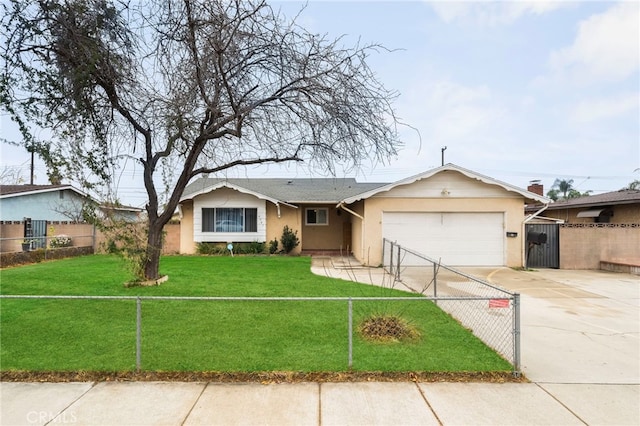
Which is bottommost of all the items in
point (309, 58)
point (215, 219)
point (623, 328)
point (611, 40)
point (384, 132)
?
point (623, 328)

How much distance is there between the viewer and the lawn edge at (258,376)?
157 inches

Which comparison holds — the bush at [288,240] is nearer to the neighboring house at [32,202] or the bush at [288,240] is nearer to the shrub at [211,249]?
the shrub at [211,249]

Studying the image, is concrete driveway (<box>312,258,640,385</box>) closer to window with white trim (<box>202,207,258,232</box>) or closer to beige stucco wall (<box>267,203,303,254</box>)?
beige stucco wall (<box>267,203,303,254</box>)

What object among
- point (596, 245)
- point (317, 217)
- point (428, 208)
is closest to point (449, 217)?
point (428, 208)

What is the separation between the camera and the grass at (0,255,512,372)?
4.32m

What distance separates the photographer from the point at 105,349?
4.76m

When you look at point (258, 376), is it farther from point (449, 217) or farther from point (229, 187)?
point (229, 187)

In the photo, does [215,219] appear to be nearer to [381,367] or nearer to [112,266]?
[112,266]

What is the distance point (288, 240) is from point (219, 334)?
10856mm

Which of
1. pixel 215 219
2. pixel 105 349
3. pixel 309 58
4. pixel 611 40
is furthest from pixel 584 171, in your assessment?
pixel 105 349

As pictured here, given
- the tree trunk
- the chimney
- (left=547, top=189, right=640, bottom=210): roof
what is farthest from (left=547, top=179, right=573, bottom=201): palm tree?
the tree trunk

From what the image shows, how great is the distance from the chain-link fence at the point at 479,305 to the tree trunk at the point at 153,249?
586 cm

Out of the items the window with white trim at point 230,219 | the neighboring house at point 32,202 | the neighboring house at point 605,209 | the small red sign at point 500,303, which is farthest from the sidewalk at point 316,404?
the neighboring house at point 605,209

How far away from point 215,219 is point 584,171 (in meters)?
56.4
